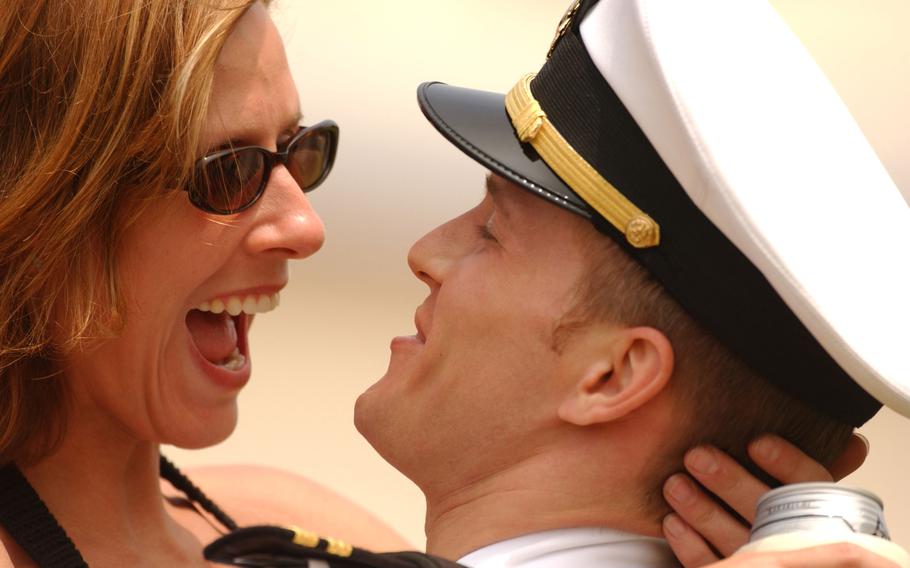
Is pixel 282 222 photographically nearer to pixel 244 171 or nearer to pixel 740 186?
pixel 244 171

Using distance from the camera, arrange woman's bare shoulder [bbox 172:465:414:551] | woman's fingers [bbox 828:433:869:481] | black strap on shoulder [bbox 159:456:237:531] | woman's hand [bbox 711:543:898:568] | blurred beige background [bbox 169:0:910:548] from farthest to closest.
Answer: blurred beige background [bbox 169:0:910:548]
woman's bare shoulder [bbox 172:465:414:551]
black strap on shoulder [bbox 159:456:237:531]
woman's fingers [bbox 828:433:869:481]
woman's hand [bbox 711:543:898:568]

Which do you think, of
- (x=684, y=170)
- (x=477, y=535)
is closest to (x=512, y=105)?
(x=684, y=170)

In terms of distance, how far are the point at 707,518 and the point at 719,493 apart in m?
0.04

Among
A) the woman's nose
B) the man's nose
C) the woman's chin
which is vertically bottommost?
the woman's chin

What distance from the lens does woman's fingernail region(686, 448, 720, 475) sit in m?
1.64

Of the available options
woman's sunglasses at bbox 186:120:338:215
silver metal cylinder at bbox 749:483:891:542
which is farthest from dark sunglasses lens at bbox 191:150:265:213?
silver metal cylinder at bbox 749:483:891:542

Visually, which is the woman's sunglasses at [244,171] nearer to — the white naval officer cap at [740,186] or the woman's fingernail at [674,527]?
the white naval officer cap at [740,186]

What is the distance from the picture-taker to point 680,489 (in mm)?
1665

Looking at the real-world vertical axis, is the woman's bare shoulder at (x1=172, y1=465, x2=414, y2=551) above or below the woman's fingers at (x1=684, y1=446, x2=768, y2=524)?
below

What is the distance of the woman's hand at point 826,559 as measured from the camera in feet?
4.54

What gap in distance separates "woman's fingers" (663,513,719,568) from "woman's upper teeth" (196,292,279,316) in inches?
31.5

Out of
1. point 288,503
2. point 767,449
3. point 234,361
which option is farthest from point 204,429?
point 767,449

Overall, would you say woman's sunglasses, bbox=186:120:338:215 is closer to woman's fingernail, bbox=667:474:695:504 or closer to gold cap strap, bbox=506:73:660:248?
gold cap strap, bbox=506:73:660:248

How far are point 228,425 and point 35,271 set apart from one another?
1.44 feet
